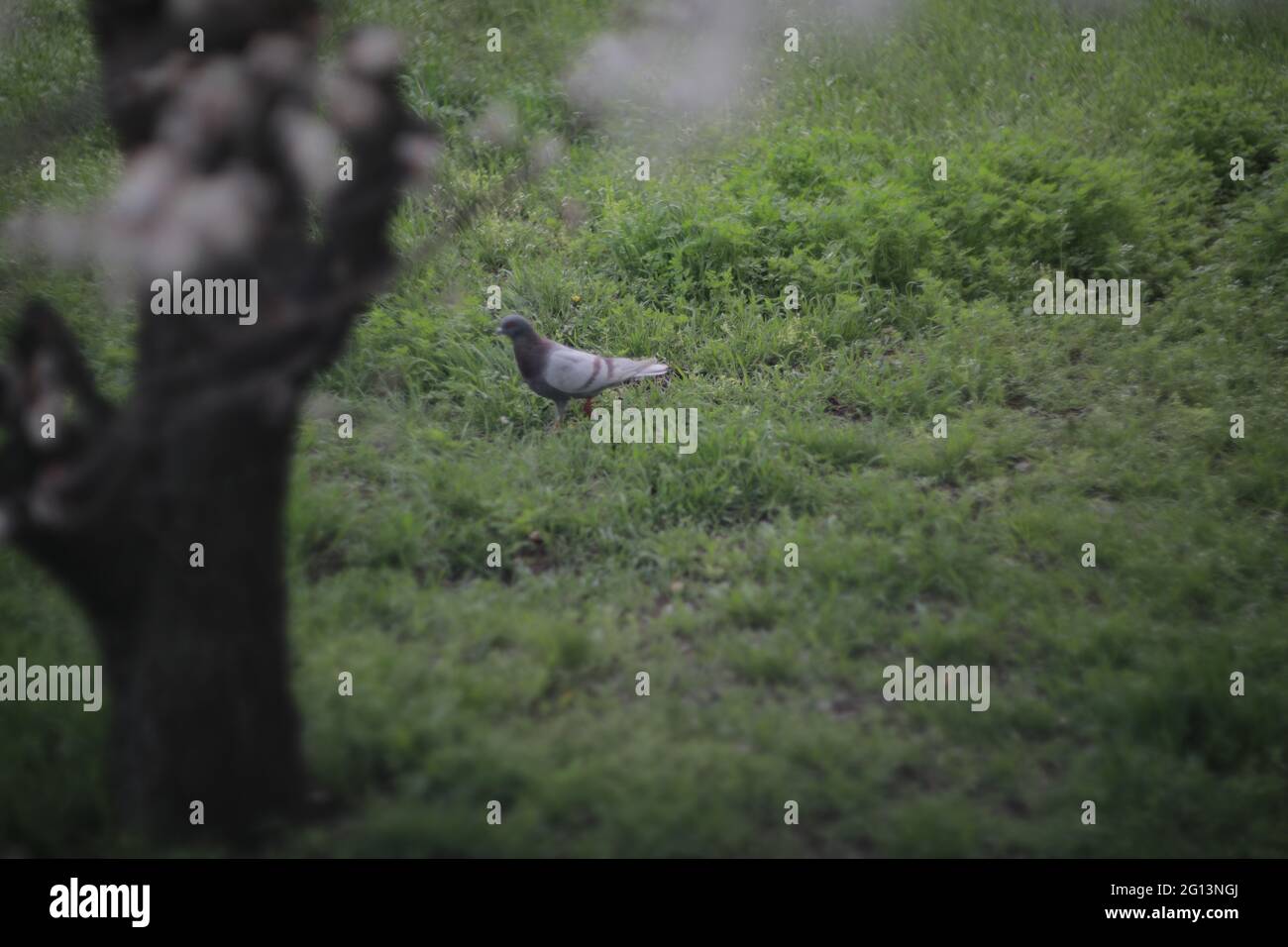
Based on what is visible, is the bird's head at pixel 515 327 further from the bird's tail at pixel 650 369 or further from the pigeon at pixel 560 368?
the bird's tail at pixel 650 369

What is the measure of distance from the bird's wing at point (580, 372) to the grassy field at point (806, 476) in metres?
0.36

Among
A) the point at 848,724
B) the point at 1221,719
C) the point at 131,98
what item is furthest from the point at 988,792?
the point at 131,98

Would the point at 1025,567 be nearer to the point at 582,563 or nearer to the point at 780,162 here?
the point at 582,563

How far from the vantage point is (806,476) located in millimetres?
5832

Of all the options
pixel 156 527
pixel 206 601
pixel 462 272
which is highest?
pixel 462 272

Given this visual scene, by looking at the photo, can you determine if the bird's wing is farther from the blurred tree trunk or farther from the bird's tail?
the blurred tree trunk

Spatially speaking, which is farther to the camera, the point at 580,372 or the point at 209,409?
the point at 580,372

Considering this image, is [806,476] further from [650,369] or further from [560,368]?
[560,368]

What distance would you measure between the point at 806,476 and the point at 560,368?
65.6 inches

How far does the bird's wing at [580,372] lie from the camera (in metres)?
6.16

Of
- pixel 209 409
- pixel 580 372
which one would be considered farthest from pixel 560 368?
pixel 209 409

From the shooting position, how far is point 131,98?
2910mm

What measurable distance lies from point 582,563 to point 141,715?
243 cm

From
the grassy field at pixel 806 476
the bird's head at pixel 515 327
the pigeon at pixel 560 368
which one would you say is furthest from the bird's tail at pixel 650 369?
the bird's head at pixel 515 327
